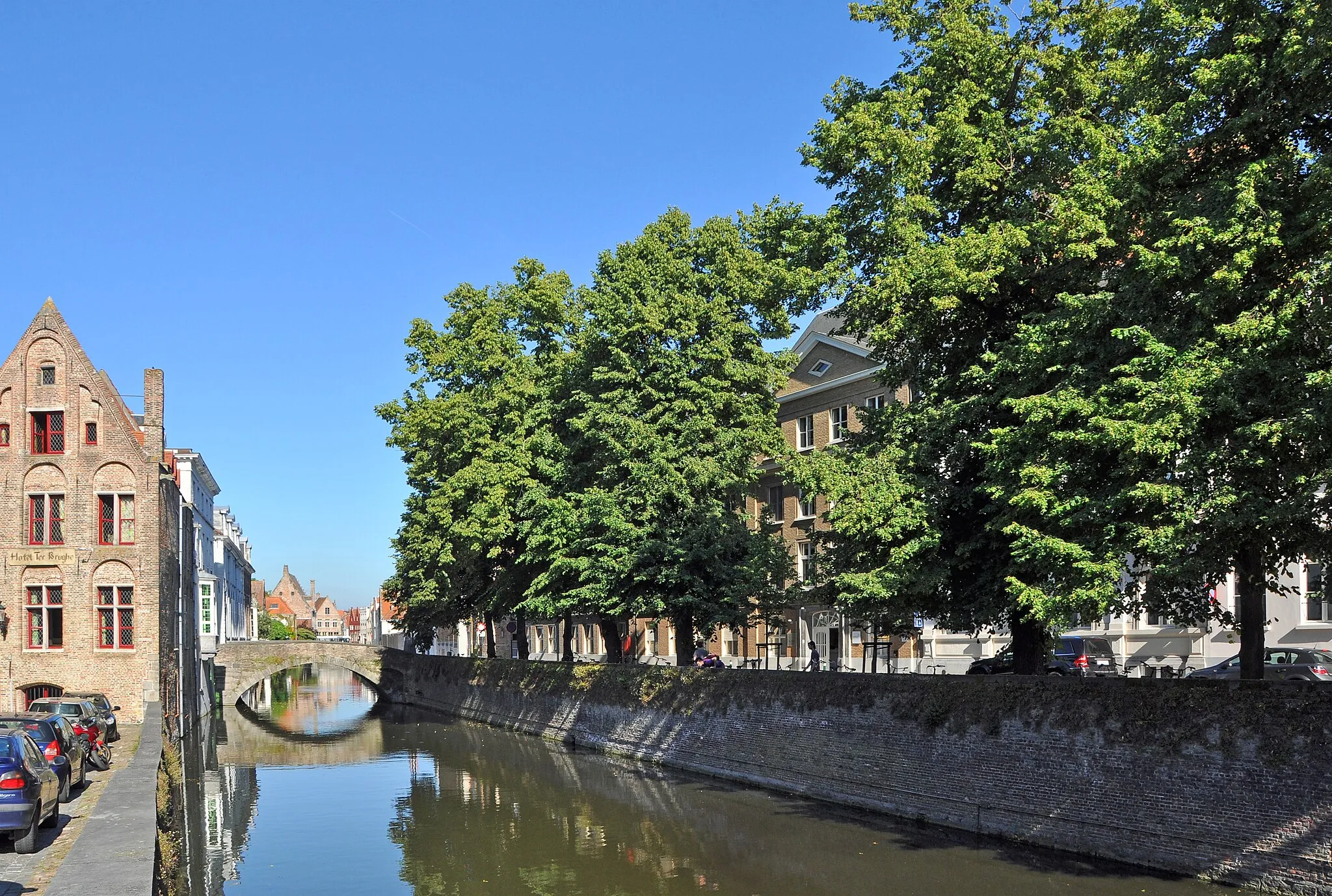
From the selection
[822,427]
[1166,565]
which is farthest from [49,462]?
[1166,565]

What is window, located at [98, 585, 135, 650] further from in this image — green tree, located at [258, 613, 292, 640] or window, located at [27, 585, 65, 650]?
green tree, located at [258, 613, 292, 640]

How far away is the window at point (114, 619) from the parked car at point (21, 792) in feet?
79.2

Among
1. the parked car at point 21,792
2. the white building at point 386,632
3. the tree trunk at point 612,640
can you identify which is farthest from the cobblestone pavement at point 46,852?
the white building at point 386,632

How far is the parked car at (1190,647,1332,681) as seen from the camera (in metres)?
28.2

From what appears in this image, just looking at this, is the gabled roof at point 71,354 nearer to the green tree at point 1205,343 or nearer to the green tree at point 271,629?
the green tree at point 1205,343

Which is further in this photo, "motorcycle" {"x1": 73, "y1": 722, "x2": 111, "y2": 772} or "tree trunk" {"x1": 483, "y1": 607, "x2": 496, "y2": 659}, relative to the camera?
"tree trunk" {"x1": 483, "y1": 607, "x2": 496, "y2": 659}

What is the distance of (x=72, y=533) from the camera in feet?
135

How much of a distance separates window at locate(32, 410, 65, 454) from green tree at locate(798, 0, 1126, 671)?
28.9m

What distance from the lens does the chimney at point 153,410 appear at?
4241cm

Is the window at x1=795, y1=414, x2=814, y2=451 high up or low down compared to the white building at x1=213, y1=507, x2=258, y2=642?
up

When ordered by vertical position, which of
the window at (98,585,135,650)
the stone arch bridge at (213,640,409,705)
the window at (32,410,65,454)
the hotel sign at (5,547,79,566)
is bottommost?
the stone arch bridge at (213,640,409,705)

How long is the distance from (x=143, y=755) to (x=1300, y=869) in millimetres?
23973

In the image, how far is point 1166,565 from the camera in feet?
59.0

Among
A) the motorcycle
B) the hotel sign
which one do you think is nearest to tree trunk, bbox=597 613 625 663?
the motorcycle
